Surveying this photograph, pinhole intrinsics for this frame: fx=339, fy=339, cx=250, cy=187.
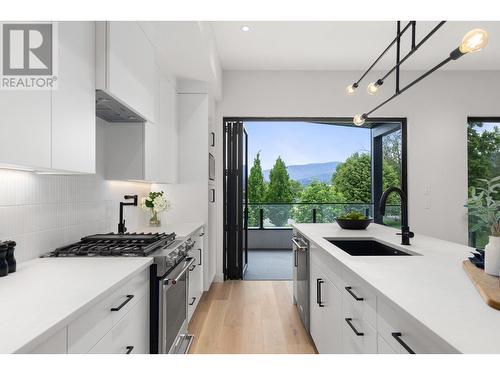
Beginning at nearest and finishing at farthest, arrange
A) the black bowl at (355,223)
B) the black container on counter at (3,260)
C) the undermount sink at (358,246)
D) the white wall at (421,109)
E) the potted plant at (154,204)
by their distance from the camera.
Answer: the black container on counter at (3,260) → the undermount sink at (358,246) → the black bowl at (355,223) → the potted plant at (154,204) → the white wall at (421,109)

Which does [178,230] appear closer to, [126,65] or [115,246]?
[115,246]

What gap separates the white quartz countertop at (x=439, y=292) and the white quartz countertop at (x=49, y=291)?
95 centimetres

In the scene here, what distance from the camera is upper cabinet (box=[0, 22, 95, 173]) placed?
1156 mm

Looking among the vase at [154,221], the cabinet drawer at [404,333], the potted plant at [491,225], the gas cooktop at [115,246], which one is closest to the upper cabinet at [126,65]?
the gas cooktop at [115,246]

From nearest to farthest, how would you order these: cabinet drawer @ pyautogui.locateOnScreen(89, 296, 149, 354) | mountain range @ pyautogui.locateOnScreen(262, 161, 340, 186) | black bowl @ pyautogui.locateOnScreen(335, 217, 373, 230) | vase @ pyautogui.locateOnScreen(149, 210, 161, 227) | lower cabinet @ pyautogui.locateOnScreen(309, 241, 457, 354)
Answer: lower cabinet @ pyautogui.locateOnScreen(309, 241, 457, 354)
cabinet drawer @ pyautogui.locateOnScreen(89, 296, 149, 354)
black bowl @ pyautogui.locateOnScreen(335, 217, 373, 230)
vase @ pyautogui.locateOnScreen(149, 210, 161, 227)
mountain range @ pyautogui.locateOnScreen(262, 161, 340, 186)

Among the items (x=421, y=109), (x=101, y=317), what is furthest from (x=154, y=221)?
(x=421, y=109)

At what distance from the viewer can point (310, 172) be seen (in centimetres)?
854

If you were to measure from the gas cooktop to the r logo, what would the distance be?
918 mm

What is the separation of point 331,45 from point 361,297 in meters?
3.26

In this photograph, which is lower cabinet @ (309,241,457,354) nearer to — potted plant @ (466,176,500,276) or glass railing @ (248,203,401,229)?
potted plant @ (466,176,500,276)

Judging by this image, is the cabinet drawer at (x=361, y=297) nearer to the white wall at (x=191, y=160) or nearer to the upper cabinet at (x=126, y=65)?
the upper cabinet at (x=126, y=65)

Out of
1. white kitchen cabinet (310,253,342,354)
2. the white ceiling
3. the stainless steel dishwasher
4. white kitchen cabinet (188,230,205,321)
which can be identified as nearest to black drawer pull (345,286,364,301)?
white kitchen cabinet (310,253,342,354)

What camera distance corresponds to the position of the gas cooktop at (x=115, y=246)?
1.79m

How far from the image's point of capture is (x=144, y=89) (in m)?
2.22
